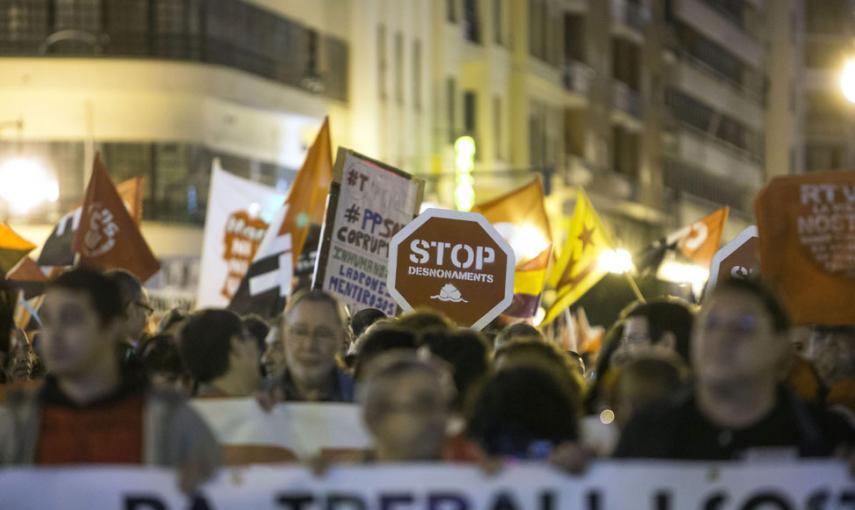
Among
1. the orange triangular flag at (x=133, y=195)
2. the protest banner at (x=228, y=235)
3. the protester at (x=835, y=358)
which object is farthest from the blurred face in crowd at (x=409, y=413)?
the orange triangular flag at (x=133, y=195)

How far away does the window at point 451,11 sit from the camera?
170 feet

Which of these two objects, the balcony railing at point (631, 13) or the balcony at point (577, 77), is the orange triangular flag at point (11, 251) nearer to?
the balcony at point (577, 77)

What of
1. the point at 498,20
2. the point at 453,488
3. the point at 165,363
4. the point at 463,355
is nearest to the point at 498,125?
the point at 498,20

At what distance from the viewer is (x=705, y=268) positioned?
2431 cm

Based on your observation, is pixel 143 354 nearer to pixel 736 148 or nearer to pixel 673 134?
pixel 673 134

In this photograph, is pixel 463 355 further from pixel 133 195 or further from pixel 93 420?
pixel 133 195

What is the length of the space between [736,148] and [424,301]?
73558 mm

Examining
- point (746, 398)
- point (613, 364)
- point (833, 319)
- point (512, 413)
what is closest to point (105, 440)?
point (512, 413)

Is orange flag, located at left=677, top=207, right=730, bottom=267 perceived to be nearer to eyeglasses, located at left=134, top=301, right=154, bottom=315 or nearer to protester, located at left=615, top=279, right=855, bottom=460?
eyeglasses, located at left=134, top=301, right=154, bottom=315

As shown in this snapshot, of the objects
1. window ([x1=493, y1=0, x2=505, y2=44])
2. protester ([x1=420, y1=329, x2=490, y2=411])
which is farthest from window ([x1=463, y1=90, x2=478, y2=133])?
protester ([x1=420, y1=329, x2=490, y2=411])

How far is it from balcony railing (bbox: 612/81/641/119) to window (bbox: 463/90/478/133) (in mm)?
13629

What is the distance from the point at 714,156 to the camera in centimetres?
8288

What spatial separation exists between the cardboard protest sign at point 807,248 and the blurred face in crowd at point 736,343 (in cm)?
458

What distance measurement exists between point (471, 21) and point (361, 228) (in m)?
38.1
